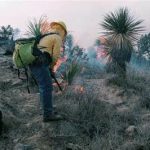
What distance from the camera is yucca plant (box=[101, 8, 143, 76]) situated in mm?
14328

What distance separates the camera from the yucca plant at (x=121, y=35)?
47.0 feet

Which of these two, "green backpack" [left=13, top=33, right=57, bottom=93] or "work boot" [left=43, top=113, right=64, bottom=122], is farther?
"work boot" [left=43, top=113, right=64, bottom=122]

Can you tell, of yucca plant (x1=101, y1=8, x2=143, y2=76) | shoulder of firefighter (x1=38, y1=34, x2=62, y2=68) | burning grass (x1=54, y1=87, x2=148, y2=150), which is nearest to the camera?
burning grass (x1=54, y1=87, x2=148, y2=150)

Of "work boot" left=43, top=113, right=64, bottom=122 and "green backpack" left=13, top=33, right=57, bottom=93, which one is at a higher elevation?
"green backpack" left=13, top=33, right=57, bottom=93

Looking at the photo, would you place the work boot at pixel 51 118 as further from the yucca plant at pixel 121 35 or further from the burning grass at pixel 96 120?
the yucca plant at pixel 121 35

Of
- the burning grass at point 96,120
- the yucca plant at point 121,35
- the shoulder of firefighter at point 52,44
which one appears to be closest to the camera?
the burning grass at point 96,120

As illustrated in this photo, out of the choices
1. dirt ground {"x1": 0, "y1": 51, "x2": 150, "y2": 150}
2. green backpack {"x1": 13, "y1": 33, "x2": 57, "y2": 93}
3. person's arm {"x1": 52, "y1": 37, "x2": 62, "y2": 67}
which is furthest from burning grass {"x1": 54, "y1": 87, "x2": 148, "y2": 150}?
green backpack {"x1": 13, "y1": 33, "x2": 57, "y2": 93}

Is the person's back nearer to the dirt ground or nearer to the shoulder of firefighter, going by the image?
the shoulder of firefighter

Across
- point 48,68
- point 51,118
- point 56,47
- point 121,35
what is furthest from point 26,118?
point 121,35

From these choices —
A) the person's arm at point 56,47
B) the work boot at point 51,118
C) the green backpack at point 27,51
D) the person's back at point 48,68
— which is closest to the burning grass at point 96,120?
the work boot at point 51,118

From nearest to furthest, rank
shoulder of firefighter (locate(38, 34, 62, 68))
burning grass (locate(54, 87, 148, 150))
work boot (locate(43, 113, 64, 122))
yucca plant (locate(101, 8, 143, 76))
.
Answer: burning grass (locate(54, 87, 148, 150)) → shoulder of firefighter (locate(38, 34, 62, 68)) → work boot (locate(43, 113, 64, 122)) → yucca plant (locate(101, 8, 143, 76))

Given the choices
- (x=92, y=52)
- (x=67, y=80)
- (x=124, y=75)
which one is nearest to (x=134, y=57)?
(x=92, y=52)

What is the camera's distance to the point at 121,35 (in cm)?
1444

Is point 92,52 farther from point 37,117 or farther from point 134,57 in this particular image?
point 37,117
